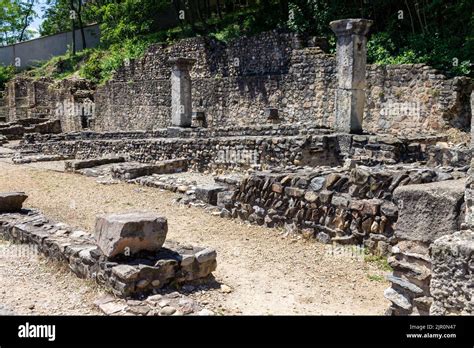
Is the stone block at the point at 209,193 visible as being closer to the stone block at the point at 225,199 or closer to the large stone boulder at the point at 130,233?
the stone block at the point at 225,199

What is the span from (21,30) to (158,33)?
3056 centimetres

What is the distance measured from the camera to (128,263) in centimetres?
518

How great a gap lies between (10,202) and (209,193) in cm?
355

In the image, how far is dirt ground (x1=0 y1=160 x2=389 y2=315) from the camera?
16.4ft

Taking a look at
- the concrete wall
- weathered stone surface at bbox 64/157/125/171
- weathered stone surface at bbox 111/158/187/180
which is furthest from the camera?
the concrete wall

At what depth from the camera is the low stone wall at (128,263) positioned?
5.01 meters

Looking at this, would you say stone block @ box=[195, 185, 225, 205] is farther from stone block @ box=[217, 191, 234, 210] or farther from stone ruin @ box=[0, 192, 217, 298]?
stone ruin @ box=[0, 192, 217, 298]

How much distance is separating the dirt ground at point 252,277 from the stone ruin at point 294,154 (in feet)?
0.94

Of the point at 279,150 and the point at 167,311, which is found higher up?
the point at 279,150

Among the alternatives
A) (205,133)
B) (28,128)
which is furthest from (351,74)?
(28,128)

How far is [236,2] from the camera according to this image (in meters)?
29.0

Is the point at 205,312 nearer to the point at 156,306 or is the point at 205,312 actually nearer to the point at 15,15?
the point at 156,306

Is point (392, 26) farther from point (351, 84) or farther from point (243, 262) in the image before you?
point (243, 262)

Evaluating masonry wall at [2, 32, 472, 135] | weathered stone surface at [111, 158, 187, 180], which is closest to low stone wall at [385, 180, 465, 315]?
weathered stone surface at [111, 158, 187, 180]
